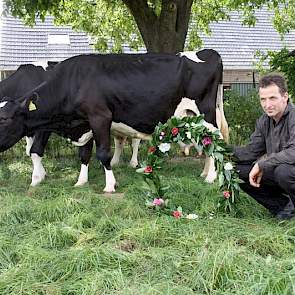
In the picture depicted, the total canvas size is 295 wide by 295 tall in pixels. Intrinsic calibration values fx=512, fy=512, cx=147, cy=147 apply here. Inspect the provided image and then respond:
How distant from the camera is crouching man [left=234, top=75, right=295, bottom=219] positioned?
14.7 ft

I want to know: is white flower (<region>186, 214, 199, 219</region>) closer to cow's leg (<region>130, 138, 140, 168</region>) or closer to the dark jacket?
the dark jacket

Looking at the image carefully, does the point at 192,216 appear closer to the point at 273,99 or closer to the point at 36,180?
the point at 273,99

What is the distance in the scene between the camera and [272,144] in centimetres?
482

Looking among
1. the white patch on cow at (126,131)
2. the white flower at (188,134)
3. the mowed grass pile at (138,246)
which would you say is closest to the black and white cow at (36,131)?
the white patch on cow at (126,131)

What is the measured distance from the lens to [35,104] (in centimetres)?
704

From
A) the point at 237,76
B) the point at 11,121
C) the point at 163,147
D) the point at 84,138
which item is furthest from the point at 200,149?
the point at 237,76

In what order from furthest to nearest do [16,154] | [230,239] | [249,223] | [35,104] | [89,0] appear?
[89,0], [16,154], [35,104], [249,223], [230,239]

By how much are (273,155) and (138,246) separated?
1.47 metres

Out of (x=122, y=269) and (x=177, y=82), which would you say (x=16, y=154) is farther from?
(x=122, y=269)

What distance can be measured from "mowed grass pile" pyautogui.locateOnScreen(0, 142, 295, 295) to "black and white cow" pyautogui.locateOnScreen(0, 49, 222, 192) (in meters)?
1.13

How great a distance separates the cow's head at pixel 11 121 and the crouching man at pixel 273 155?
318 cm

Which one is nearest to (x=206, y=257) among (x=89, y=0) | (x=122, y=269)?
(x=122, y=269)

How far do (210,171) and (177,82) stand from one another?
1.40 metres

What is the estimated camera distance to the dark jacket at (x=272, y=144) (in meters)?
4.53
